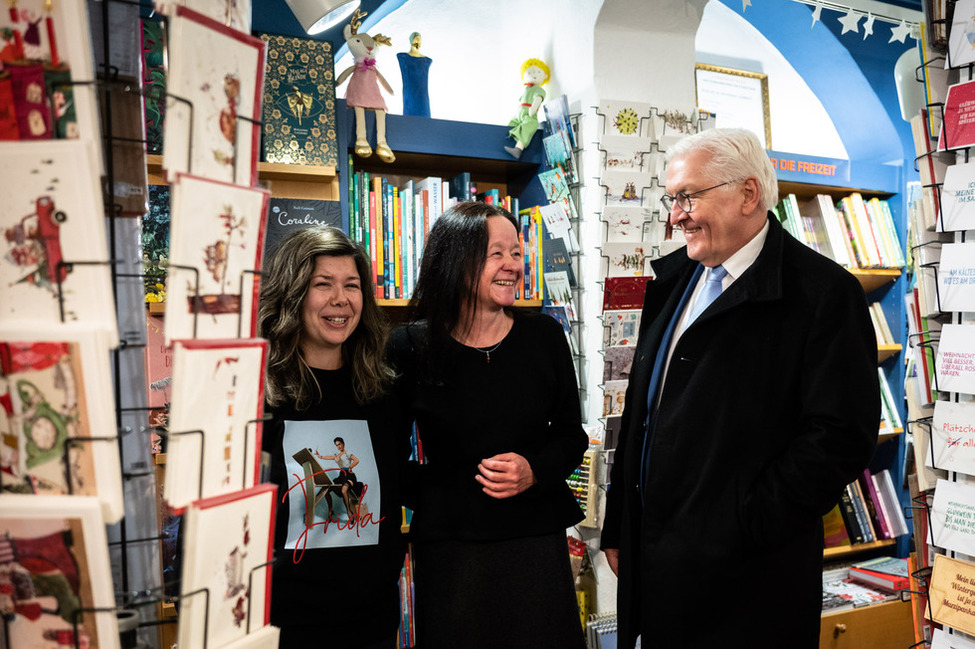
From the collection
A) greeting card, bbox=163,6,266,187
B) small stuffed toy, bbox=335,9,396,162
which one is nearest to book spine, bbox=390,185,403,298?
small stuffed toy, bbox=335,9,396,162

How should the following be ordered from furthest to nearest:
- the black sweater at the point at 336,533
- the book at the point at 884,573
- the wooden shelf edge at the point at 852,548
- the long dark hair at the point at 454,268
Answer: the wooden shelf edge at the point at 852,548 → the book at the point at 884,573 → the long dark hair at the point at 454,268 → the black sweater at the point at 336,533

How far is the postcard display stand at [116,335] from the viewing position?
71 centimetres

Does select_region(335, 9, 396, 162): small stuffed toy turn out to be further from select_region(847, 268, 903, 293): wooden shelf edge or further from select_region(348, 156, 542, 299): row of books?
select_region(847, 268, 903, 293): wooden shelf edge

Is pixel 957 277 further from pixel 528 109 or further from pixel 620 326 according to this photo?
pixel 528 109

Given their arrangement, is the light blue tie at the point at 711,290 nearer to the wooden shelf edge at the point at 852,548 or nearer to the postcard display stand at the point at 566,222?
the postcard display stand at the point at 566,222

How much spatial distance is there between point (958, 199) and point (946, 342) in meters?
0.34

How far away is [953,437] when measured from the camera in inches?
67.4

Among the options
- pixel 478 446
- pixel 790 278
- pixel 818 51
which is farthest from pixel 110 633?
pixel 818 51

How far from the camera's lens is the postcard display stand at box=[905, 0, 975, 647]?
1.68m

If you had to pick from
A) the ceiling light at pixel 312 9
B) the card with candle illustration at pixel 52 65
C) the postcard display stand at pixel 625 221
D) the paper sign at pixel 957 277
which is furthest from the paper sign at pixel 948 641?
the ceiling light at pixel 312 9

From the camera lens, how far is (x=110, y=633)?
747 mm

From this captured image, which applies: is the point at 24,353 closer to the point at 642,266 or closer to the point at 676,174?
the point at 676,174

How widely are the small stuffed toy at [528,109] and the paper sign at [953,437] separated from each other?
5.05ft

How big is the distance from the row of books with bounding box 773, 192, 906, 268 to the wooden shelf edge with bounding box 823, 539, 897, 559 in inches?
48.1
